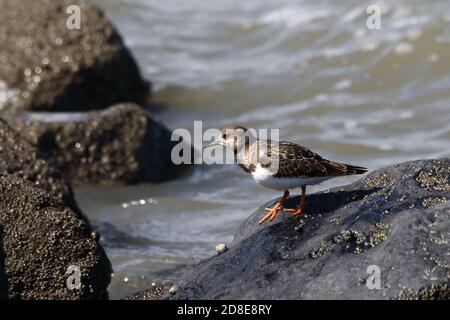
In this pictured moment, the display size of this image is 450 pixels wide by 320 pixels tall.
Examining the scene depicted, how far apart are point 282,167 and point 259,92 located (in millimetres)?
7526

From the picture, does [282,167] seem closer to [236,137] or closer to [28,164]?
[236,137]

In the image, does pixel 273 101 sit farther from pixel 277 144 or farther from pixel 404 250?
pixel 404 250

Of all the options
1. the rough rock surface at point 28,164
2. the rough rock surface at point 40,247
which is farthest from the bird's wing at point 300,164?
the rough rock surface at point 28,164

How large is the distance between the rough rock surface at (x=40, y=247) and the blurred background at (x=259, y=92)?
2.67 feet

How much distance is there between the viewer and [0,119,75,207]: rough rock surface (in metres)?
6.69

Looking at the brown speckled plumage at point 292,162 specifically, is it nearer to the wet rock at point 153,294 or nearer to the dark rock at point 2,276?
the wet rock at point 153,294

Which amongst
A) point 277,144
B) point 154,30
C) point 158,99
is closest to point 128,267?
point 277,144

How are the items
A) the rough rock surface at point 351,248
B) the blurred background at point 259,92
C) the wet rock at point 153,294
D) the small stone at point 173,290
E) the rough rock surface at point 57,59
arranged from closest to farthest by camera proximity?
the rough rock surface at point 351,248 → the small stone at point 173,290 → the wet rock at point 153,294 → the blurred background at point 259,92 → the rough rock surface at point 57,59

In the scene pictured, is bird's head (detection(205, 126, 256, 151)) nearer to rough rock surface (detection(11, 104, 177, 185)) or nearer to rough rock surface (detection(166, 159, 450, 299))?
rough rock surface (detection(166, 159, 450, 299))

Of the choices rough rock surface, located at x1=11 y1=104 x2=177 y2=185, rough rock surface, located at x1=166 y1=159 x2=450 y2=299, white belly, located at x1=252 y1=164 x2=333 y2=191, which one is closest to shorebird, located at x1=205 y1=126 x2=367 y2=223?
white belly, located at x1=252 y1=164 x2=333 y2=191

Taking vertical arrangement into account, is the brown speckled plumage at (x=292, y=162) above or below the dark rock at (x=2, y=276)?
above

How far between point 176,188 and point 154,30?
758cm

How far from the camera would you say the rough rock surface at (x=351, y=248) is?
399 centimetres

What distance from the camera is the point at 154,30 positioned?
1584cm
